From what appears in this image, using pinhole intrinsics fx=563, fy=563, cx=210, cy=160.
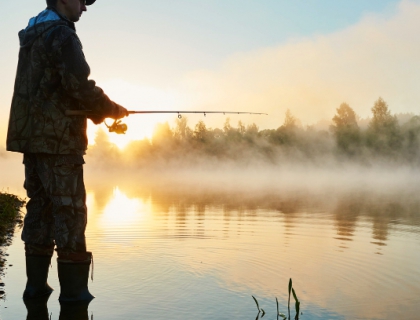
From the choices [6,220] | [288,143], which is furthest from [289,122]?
[6,220]

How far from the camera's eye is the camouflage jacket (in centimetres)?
443

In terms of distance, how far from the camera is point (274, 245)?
7.79m

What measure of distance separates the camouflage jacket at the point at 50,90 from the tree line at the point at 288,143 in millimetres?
84017

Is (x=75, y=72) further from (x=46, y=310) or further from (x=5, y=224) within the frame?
(x=5, y=224)

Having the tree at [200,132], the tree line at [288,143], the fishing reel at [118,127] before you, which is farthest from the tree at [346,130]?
the fishing reel at [118,127]

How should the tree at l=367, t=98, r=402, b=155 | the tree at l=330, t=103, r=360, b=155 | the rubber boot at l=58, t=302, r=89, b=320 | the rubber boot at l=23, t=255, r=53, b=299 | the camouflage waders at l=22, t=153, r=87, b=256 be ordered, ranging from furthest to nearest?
the tree at l=330, t=103, r=360, b=155 < the tree at l=367, t=98, r=402, b=155 < the rubber boot at l=23, t=255, r=53, b=299 < the camouflage waders at l=22, t=153, r=87, b=256 < the rubber boot at l=58, t=302, r=89, b=320

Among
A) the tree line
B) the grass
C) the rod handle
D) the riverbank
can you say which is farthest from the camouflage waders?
the tree line

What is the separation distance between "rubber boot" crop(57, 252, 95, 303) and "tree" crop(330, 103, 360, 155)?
286 feet

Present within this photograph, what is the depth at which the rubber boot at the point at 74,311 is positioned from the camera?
419cm

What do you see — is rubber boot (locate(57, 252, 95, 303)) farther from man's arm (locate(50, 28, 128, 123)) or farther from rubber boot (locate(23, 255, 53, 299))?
man's arm (locate(50, 28, 128, 123))

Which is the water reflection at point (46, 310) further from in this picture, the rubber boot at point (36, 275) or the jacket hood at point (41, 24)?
the jacket hood at point (41, 24)

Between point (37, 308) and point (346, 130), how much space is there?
89.0 m

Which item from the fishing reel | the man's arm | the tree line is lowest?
the fishing reel

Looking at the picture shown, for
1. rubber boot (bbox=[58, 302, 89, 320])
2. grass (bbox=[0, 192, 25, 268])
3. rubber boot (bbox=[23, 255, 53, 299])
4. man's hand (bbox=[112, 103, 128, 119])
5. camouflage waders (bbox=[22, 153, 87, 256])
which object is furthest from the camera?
grass (bbox=[0, 192, 25, 268])
